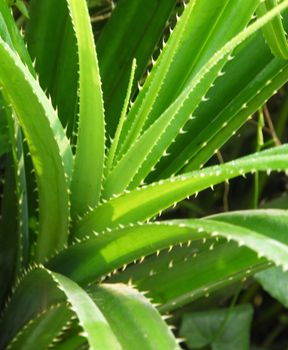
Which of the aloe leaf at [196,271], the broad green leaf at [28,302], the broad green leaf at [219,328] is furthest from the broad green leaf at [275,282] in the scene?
the broad green leaf at [28,302]

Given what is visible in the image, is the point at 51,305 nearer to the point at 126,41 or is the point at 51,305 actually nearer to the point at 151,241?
the point at 151,241

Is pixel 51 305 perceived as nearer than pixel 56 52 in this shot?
Yes

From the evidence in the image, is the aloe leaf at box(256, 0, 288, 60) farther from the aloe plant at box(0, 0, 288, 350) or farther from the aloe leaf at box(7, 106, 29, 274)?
the aloe leaf at box(7, 106, 29, 274)

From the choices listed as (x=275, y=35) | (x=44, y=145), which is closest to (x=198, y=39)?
(x=275, y=35)

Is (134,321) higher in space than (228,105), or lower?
lower

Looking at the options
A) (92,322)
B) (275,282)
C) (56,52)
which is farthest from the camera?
(275,282)

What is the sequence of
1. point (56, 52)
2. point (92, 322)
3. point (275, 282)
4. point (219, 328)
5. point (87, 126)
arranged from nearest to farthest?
point (92, 322)
point (87, 126)
point (56, 52)
point (275, 282)
point (219, 328)

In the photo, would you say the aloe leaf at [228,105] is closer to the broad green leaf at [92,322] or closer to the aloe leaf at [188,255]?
the aloe leaf at [188,255]
